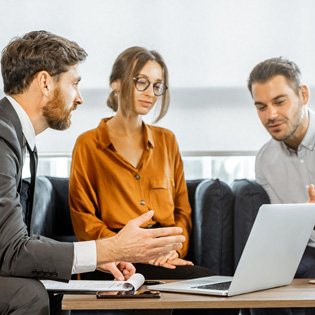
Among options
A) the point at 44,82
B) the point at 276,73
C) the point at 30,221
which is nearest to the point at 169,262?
the point at 30,221

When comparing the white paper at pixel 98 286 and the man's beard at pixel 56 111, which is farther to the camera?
the man's beard at pixel 56 111

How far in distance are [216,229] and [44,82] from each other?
1.13 m

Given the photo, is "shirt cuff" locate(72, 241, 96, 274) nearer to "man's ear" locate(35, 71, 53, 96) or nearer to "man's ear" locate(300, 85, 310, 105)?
"man's ear" locate(35, 71, 53, 96)

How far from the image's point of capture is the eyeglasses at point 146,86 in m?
2.44

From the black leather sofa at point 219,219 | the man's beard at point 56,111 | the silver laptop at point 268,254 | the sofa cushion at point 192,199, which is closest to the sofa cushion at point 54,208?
the black leather sofa at point 219,219

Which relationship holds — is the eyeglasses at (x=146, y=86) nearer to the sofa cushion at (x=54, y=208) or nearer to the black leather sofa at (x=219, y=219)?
the black leather sofa at (x=219, y=219)

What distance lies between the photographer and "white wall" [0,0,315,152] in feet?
11.5

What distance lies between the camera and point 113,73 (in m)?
2.52

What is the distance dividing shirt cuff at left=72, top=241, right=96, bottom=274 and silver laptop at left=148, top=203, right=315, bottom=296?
0.57 feet

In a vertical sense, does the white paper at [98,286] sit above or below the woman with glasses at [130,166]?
below

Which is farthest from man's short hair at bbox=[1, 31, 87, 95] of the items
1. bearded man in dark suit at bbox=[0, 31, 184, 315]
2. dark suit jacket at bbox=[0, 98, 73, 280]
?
dark suit jacket at bbox=[0, 98, 73, 280]

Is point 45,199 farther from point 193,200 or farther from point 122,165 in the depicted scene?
point 193,200

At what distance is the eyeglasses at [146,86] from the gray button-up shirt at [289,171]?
62 cm

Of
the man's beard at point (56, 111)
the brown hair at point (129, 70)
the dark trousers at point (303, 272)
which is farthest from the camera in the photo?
the brown hair at point (129, 70)
